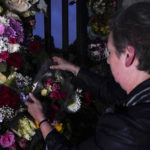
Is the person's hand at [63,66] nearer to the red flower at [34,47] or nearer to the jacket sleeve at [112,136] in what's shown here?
the red flower at [34,47]

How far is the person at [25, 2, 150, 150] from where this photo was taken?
1166 mm

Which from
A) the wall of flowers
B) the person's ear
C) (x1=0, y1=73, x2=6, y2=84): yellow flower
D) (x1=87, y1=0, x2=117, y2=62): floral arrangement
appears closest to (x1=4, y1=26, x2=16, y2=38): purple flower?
the wall of flowers

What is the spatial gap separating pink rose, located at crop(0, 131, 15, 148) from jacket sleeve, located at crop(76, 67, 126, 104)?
1.56 ft

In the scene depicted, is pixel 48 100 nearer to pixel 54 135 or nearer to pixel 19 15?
pixel 19 15

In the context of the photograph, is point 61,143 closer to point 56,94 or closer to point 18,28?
point 56,94

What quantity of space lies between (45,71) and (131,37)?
2.61 feet

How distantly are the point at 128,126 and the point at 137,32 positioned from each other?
33 centimetres

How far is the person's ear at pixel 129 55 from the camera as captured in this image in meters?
1.22

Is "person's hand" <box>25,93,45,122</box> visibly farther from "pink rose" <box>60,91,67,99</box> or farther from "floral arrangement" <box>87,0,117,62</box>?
"floral arrangement" <box>87,0,117,62</box>

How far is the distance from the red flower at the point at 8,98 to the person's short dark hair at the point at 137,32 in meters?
0.73

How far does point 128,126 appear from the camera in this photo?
1166 millimetres

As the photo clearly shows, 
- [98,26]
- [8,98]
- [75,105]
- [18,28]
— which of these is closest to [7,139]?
[8,98]

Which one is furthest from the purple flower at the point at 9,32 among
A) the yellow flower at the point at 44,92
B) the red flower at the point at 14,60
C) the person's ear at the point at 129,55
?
the person's ear at the point at 129,55

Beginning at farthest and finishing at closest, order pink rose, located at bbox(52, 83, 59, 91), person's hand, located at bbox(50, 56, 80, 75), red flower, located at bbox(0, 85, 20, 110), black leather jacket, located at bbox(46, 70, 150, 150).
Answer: pink rose, located at bbox(52, 83, 59, 91) → person's hand, located at bbox(50, 56, 80, 75) → red flower, located at bbox(0, 85, 20, 110) → black leather jacket, located at bbox(46, 70, 150, 150)
